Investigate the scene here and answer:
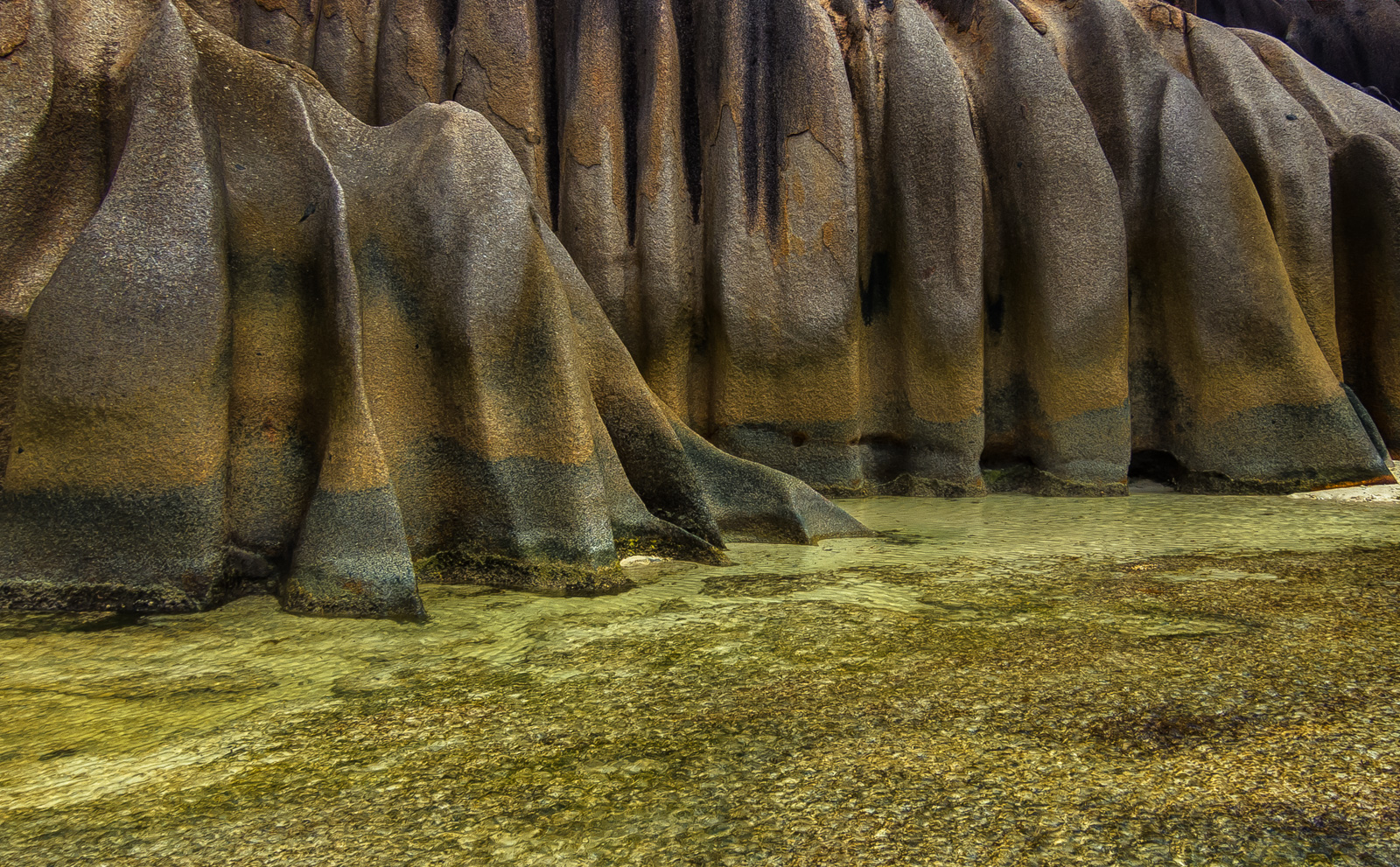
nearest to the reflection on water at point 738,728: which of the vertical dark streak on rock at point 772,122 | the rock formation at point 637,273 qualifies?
the rock formation at point 637,273

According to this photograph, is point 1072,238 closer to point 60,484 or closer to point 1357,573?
point 1357,573

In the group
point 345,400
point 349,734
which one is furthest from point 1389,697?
point 345,400

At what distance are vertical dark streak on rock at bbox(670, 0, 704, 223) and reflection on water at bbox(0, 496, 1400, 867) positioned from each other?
222 cm

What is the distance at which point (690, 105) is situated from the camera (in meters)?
3.81

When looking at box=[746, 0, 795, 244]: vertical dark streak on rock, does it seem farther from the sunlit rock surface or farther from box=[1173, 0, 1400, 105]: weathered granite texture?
box=[1173, 0, 1400, 105]: weathered granite texture

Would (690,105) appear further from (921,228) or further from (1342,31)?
(1342,31)

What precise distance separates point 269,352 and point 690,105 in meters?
2.29

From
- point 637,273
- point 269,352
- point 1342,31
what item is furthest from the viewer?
point 1342,31

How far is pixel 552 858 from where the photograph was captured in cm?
87

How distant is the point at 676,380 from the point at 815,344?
23.2 inches

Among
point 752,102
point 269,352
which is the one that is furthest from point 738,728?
point 752,102

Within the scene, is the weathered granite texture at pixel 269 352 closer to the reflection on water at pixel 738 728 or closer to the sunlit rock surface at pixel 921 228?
the reflection on water at pixel 738 728

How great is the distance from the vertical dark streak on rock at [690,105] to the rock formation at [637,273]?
18 millimetres

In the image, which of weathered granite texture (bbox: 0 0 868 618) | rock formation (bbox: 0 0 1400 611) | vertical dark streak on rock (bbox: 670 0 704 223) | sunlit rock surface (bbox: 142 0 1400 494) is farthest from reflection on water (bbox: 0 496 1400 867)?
vertical dark streak on rock (bbox: 670 0 704 223)
